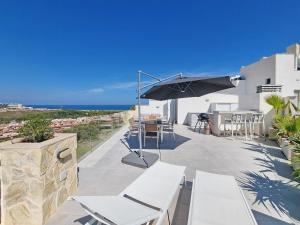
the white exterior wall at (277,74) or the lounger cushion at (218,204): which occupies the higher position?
the white exterior wall at (277,74)

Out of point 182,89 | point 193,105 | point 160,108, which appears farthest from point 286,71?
point 182,89

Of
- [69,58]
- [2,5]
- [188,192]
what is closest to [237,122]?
[188,192]

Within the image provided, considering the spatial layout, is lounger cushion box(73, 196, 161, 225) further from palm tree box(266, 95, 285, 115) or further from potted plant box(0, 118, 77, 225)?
palm tree box(266, 95, 285, 115)

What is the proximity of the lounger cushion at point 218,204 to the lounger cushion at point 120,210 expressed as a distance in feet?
1.68

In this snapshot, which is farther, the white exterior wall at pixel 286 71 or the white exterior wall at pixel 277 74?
the white exterior wall at pixel 286 71

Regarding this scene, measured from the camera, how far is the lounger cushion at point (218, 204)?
217cm

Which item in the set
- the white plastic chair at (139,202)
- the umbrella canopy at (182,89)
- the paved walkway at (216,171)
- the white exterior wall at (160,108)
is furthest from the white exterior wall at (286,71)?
the white plastic chair at (139,202)

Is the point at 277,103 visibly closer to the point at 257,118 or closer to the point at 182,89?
the point at 257,118

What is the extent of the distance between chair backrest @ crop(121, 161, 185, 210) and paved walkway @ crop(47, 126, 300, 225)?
14.7 inches

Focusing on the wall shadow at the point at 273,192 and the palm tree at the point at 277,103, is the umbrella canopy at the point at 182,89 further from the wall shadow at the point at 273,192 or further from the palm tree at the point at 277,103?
the palm tree at the point at 277,103

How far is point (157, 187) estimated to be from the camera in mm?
3113

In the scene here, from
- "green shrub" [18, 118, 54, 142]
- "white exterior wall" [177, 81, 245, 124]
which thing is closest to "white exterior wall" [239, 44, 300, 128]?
"white exterior wall" [177, 81, 245, 124]

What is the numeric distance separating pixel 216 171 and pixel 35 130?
4040mm

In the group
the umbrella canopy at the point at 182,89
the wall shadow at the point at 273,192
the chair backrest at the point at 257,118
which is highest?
the umbrella canopy at the point at 182,89
